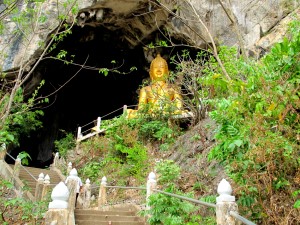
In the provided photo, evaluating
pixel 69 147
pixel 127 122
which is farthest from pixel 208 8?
pixel 69 147

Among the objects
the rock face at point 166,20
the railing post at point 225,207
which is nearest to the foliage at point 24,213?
the railing post at point 225,207

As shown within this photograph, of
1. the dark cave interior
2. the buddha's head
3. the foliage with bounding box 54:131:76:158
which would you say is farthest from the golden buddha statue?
the foliage with bounding box 54:131:76:158

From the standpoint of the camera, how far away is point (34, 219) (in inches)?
207

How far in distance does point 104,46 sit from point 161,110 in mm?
5527

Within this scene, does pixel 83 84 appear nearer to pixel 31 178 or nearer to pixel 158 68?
pixel 158 68

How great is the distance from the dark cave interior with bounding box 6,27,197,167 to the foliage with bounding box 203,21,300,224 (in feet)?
28.7

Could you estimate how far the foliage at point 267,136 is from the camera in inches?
117

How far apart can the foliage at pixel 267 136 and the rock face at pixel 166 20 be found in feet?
16.5

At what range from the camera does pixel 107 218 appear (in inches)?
215

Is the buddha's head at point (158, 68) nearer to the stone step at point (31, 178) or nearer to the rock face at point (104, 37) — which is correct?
the rock face at point (104, 37)

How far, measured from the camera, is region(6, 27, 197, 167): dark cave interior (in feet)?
41.5

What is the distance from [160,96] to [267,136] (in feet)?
21.8

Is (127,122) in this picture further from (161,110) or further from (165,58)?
(165,58)

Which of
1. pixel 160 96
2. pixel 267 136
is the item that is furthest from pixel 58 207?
pixel 160 96
